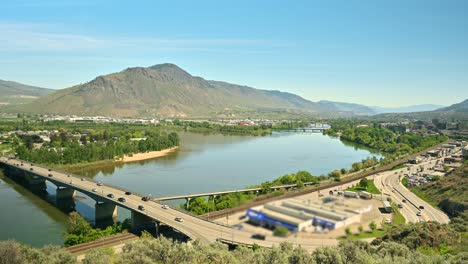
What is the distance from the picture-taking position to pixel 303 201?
182 inches

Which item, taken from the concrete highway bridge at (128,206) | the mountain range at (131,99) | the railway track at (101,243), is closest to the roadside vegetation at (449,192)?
the concrete highway bridge at (128,206)

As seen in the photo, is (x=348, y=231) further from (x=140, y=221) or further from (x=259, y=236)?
(x=140, y=221)

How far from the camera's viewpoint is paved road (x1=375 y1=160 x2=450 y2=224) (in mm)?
19422

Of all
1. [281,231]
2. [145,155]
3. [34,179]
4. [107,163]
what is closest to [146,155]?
[145,155]

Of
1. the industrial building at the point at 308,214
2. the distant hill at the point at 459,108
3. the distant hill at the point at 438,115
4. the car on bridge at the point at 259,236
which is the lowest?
the car on bridge at the point at 259,236

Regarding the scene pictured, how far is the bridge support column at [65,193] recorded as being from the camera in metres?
24.7

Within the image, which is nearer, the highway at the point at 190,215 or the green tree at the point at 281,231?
the green tree at the point at 281,231

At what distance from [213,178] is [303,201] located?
2605cm

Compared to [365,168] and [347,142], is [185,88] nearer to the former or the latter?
[347,142]

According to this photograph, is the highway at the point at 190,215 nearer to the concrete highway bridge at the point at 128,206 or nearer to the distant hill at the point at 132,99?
the concrete highway bridge at the point at 128,206

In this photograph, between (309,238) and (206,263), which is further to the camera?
(206,263)

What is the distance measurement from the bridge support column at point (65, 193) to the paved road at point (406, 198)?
18.5 meters

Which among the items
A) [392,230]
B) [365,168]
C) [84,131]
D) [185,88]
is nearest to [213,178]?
[365,168]

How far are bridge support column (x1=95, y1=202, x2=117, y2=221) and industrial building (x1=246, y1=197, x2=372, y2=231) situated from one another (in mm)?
17343
